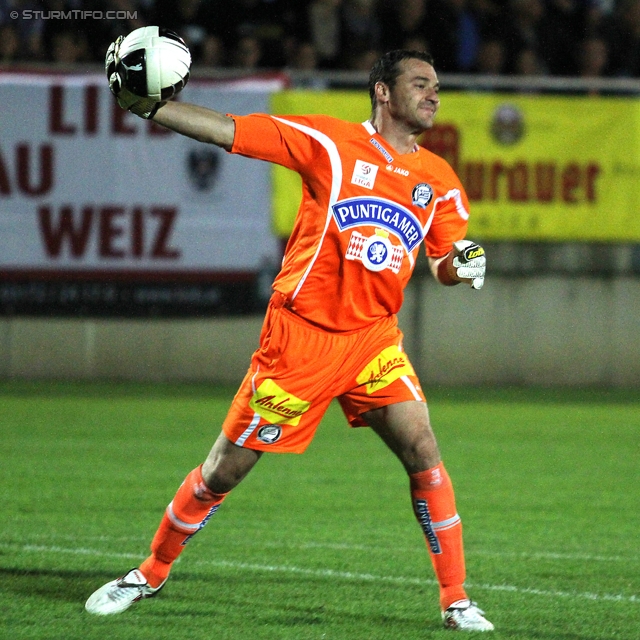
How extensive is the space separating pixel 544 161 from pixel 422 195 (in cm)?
868

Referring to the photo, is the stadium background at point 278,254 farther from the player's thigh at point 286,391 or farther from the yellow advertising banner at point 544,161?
the player's thigh at point 286,391

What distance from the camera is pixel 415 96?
496 cm

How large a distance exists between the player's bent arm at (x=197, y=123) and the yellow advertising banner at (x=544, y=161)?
29.2 ft

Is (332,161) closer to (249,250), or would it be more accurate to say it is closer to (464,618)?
(464,618)

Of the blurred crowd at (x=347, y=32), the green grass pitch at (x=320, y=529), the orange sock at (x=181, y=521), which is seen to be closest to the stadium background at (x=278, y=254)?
the blurred crowd at (x=347, y=32)

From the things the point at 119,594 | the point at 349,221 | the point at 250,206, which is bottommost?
the point at 119,594

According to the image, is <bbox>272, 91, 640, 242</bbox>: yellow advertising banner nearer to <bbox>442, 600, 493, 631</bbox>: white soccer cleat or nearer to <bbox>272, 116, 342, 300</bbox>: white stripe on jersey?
<bbox>272, 116, 342, 300</bbox>: white stripe on jersey

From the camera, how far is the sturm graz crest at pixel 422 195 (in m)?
5.04

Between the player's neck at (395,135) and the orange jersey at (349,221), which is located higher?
the player's neck at (395,135)

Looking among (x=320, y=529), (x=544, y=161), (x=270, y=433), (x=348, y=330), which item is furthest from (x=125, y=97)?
(x=544, y=161)

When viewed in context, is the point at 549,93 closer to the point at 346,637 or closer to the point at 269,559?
the point at 269,559

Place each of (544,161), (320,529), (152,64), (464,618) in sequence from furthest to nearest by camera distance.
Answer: (544,161), (320,529), (464,618), (152,64)

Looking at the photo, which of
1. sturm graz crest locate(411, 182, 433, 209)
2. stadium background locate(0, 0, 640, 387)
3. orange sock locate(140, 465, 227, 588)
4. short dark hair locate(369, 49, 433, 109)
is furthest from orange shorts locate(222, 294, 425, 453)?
stadium background locate(0, 0, 640, 387)

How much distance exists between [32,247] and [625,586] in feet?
28.5
